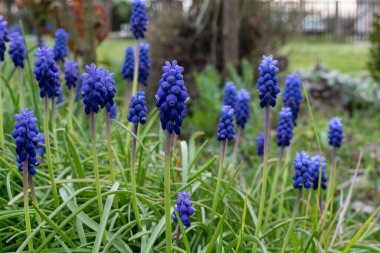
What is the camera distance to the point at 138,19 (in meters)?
3.40

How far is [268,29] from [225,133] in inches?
251

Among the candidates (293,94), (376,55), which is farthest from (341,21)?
(293,94)

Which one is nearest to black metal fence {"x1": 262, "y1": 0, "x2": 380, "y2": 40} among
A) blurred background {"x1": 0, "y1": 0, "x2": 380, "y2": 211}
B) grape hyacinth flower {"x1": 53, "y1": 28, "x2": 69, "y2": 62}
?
blurred background {"x1": 0, "y1": 0, "x2": 380, "y2": 211}

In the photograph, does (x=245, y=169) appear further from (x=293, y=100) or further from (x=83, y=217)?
(x=83, y=217)

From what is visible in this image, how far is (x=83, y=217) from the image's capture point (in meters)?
2.43

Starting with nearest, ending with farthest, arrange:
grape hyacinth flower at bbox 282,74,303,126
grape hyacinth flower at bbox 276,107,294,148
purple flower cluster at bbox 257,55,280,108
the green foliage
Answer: purple flower cluster at bbox 257,55,280,108
grape hyacinth flower at bbox 276,107,294,148
grape hyacinth flower at bbox 282,74,303,126
the green foliage

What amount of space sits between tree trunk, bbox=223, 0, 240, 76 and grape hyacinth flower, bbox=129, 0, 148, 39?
4742 mm

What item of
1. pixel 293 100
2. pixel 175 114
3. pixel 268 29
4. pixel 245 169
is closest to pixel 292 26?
pixel 268 29

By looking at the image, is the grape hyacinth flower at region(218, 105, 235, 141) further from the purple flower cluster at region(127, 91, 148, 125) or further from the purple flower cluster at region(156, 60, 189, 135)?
the purple flower cluster at region(156, 60, 189, 135)

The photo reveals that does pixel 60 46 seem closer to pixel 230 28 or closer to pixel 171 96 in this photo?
pixel 171 96

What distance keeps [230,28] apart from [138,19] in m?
4.80

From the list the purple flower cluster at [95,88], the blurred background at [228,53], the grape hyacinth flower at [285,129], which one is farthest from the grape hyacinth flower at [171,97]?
the blurred background at [228,53]

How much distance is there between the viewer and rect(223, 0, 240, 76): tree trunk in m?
8.02

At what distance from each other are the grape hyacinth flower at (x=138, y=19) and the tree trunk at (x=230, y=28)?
15.6 feet
